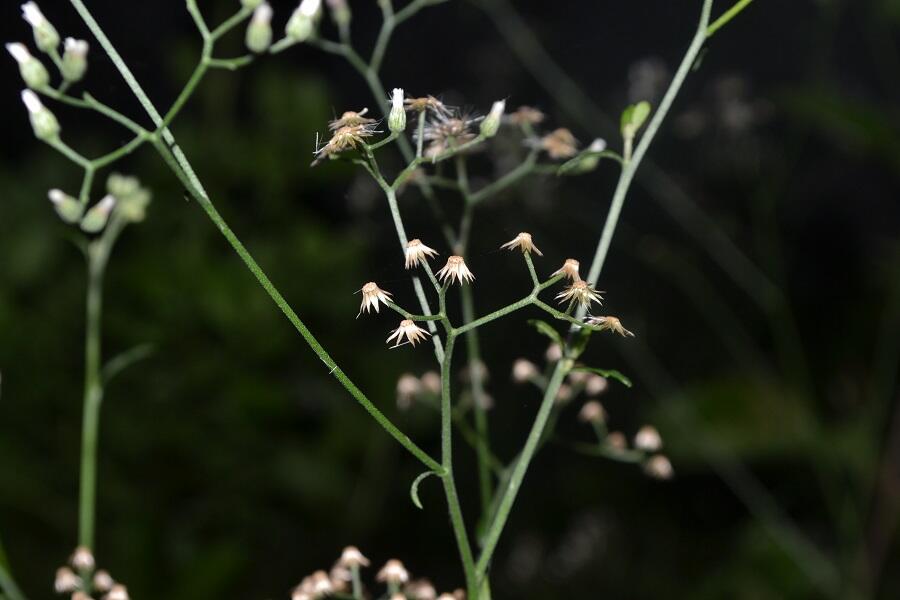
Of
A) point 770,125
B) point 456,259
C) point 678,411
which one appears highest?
point 456,259

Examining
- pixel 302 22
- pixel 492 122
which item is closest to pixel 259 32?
pixel 302 22

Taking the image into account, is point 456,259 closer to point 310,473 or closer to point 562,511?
point 310,473

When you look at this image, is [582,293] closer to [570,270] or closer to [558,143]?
[570,270]

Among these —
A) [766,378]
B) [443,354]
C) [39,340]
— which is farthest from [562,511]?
[443,354]

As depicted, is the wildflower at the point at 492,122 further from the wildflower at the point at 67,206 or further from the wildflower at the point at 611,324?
the wildflower at the point at 67,206

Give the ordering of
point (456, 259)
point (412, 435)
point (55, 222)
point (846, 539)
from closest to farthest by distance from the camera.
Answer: point (456, 259) → point (846, 539) → point (55, 222) → point (412, 435)

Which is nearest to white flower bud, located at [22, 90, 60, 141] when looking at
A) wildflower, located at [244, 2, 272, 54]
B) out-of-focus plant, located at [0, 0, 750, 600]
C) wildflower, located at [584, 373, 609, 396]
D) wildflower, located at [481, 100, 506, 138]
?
out-of-focus plant, located at [0, 0, 750, 600]

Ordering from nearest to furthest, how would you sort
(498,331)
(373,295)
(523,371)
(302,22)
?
(373,295) → (302,22) → (523,371) → (498,331)
